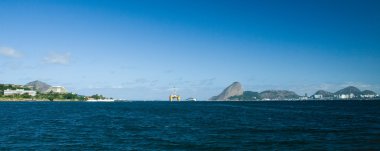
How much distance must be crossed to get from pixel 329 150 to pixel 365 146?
713 cm

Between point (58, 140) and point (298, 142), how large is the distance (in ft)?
122

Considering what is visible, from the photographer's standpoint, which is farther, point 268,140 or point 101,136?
point 101,136

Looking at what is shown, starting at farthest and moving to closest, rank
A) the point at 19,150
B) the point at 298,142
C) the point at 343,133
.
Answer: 1. the point at 343,133
2. the point at 298,142
3. the point at 19,150

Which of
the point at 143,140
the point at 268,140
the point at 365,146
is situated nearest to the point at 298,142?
the point at 268,140

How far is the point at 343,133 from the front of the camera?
215 feet

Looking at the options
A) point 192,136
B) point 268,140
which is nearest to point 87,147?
point 192,136

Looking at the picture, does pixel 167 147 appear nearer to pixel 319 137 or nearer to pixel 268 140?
pixel 268 140

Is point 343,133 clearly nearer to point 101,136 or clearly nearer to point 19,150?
point 101,136

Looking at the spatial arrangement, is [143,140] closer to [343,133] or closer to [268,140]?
[268,140]

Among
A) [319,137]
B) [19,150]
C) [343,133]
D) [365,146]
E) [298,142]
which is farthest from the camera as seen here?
[343,133]

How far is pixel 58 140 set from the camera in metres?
55.0

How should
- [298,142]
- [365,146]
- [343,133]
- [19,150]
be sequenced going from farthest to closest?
[343,133] → [298,142] → [365,146] → [19,150]

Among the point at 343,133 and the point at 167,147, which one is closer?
the point at 167,147

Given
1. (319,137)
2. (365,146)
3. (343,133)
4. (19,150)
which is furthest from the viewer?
(343,133)
